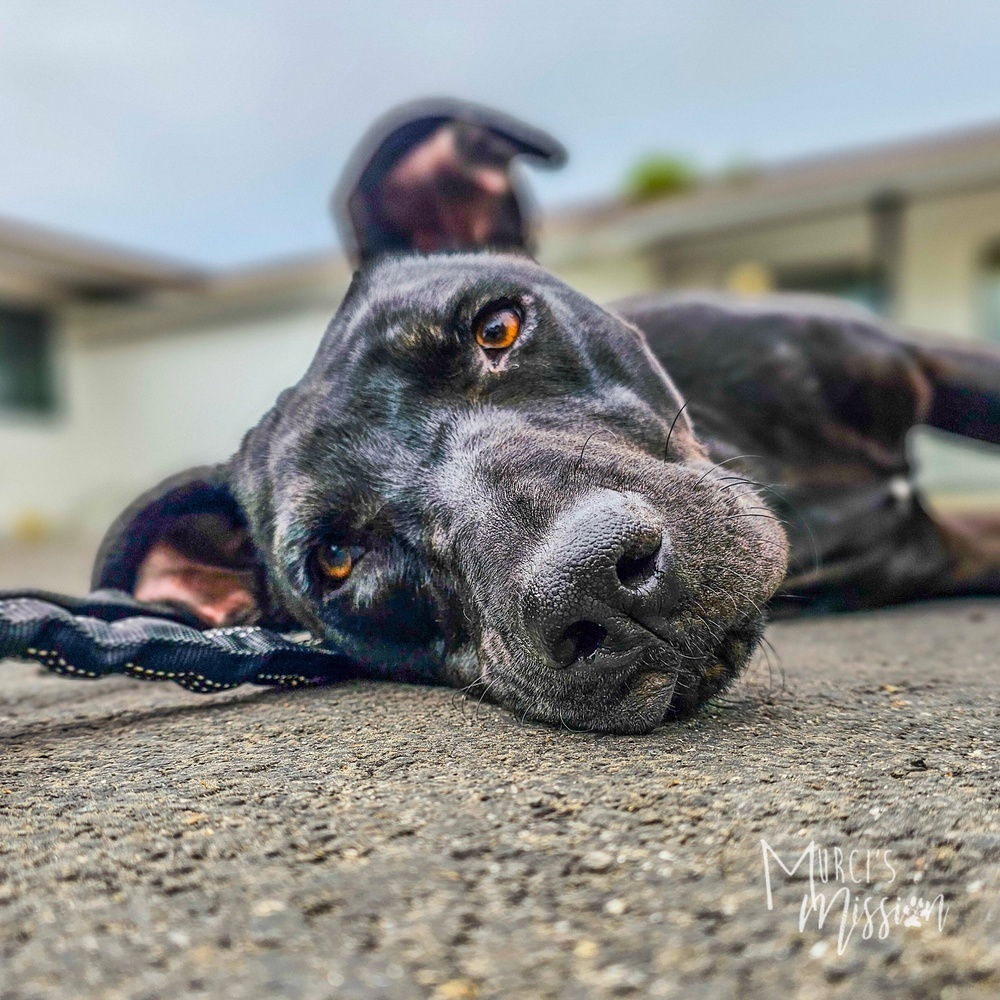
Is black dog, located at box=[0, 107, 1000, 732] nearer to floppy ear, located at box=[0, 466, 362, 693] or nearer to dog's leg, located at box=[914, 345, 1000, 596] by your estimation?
floppy ear, located at box=[0, 466, 362, 693]

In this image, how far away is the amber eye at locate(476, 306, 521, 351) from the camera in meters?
1.97

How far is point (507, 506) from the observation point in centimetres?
167

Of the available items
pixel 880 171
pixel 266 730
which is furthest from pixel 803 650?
pixel 880 171

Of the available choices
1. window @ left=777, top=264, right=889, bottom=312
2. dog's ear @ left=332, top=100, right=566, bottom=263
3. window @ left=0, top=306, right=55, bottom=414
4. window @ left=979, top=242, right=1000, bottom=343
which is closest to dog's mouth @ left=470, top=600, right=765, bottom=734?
dog's ear @ left=332, top=100, right=566, bottom=263

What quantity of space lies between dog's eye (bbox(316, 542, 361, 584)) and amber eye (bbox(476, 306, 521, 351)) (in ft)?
1.54

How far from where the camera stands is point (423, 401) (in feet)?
6.27

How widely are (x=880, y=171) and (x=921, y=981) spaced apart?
11022mm

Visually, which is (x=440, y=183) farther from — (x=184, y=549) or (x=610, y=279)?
(x=610, y=279)

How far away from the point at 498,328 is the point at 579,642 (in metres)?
0.71

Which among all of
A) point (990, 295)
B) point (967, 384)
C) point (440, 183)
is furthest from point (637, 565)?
point (990, 295)

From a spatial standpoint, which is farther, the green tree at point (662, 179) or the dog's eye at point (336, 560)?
the green tree at point (662, 179)

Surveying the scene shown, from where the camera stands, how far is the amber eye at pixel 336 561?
1957mm

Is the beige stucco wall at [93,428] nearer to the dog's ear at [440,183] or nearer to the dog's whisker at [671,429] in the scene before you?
the dog's ear at [440,183]

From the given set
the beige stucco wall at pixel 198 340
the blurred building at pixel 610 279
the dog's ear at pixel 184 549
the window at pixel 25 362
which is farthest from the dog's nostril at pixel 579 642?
the window at pixel 25 362
